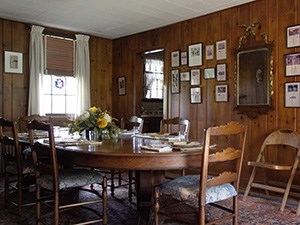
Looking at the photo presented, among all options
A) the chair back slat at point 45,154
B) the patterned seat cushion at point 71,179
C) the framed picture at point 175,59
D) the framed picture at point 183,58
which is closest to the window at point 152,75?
the framed picture at point 175,59

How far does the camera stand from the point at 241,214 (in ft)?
10.1

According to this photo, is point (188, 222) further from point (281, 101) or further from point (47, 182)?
point (281, 101)

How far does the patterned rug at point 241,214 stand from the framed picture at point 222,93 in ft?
4.97

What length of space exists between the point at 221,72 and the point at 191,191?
8.76 ft

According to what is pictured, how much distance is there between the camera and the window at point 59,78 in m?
5.47

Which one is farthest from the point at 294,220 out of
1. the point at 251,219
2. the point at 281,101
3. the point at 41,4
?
the point at 41,4

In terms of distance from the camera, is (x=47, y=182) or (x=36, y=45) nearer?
(x=47, y=182)

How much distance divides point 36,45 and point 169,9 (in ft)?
7.67

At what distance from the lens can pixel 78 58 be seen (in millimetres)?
5793

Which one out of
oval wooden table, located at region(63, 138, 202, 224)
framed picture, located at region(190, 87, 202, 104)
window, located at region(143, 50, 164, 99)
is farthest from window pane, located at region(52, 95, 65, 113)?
oval wooden table, located at region(63, 138, 202, 224)

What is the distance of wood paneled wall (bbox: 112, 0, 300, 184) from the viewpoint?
12.7 feet

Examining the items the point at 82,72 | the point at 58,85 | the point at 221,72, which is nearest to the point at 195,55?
the point at 221,72

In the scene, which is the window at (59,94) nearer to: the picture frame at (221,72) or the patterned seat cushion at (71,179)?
the picture frame at (221,72)

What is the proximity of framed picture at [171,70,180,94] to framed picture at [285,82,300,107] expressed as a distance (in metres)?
1.82
